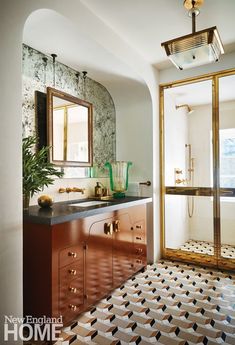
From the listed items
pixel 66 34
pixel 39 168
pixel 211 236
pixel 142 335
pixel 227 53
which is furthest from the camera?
pixel 211 236

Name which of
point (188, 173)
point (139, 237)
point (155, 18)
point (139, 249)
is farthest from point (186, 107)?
point (139, 249)

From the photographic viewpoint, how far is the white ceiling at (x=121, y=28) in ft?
6.42

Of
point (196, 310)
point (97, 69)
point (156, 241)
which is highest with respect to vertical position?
point (97, 69)

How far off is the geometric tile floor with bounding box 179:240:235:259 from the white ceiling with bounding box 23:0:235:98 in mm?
2409

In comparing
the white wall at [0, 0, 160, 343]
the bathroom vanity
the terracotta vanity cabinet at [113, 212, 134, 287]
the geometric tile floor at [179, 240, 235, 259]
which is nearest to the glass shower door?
the geometric tile floor at [179, 240, 235, 259]

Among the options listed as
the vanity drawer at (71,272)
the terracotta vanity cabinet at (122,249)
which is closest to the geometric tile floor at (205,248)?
the terracotta vanity cabinet at (122,249)

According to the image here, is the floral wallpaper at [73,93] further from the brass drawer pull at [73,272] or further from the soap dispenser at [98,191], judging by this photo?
the brass drawer pull at [73,272]

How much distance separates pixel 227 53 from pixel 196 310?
9.29 feet

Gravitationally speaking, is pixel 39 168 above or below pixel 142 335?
above

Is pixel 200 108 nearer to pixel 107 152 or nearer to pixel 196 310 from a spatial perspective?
pixel 107 152

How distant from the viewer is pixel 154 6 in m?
2.03

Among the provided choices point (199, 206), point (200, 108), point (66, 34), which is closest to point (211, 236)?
point (199, 206)

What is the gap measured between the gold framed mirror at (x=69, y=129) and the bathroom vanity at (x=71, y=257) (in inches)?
27.8

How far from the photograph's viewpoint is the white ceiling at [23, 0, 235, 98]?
1957 mm
